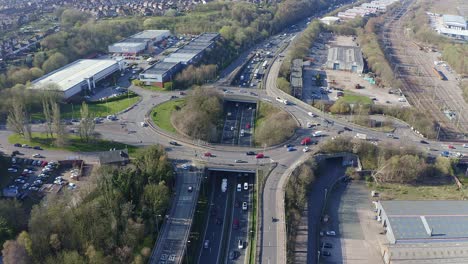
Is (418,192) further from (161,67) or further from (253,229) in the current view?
(161,67)

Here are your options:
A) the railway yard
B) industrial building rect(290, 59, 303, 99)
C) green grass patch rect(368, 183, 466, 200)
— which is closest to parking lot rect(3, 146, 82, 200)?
green grass patch rect(368, 183, 466, 200)

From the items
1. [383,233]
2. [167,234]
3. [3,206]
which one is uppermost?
[3,206]

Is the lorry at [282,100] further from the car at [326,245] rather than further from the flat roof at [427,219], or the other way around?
the car at [326,245]

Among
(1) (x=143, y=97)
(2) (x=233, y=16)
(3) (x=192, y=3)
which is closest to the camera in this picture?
(1) (x=143, y=97)

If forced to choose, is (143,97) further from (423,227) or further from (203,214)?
(423,227)

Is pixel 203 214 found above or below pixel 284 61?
below

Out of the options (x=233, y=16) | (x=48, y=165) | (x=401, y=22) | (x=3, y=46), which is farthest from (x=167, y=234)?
(x=401, y=22)
